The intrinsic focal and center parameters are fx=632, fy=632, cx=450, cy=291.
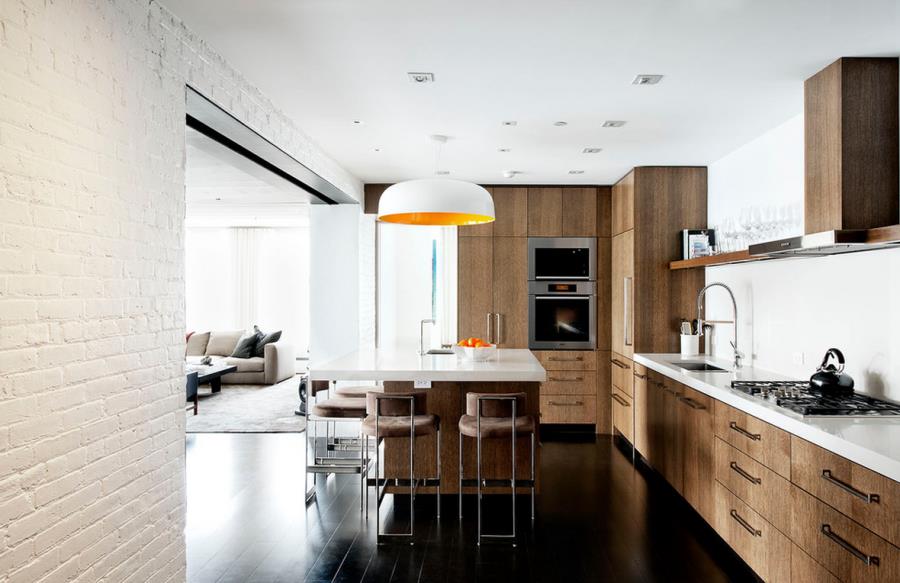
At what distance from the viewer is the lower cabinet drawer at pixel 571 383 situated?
22.1 feet

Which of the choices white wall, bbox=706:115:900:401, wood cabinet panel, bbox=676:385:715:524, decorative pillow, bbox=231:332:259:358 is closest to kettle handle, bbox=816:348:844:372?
white wall, bbox=706:115:900:401

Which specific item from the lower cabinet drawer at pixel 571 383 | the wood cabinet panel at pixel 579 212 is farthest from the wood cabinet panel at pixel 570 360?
the wood cabinet panel at pixel 579 212

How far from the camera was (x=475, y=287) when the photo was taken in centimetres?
682

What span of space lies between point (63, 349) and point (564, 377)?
17.6ft

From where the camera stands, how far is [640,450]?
5.48 m

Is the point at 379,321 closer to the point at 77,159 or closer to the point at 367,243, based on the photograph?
the point at 367,243

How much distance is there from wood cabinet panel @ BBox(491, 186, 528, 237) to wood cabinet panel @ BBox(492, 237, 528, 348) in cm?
8

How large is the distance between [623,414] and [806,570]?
357 cm

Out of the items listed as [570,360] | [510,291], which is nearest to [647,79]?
[510,291]

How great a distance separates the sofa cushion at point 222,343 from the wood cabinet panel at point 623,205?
647cm

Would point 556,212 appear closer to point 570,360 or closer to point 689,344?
point 570,360

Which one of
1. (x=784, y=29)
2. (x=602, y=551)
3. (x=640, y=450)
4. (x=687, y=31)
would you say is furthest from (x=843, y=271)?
(x=640, y=450)

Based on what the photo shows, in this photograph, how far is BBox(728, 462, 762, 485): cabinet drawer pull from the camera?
3.09m

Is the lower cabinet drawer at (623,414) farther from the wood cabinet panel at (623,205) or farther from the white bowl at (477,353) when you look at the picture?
the white bowl at (477,353)
